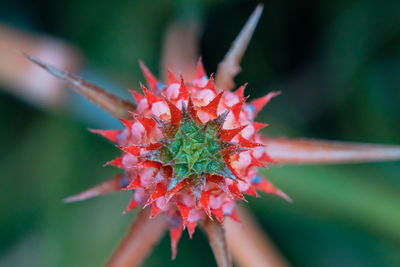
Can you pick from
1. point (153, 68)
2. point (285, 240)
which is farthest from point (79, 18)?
point (285, 240)

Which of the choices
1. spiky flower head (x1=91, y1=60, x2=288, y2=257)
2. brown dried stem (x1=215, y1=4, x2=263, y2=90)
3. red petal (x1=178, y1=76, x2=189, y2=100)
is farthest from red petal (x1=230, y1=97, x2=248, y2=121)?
brown dried stem (x1=215, y1=4, x2=263, y2=90)

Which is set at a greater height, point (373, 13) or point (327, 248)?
point (373, 13)

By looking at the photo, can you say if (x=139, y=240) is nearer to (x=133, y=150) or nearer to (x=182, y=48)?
(x=133, y=150)

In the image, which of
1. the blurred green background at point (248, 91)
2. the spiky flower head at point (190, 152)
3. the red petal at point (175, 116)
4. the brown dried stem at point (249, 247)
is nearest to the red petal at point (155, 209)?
the spiky flower head at point (190, 152)

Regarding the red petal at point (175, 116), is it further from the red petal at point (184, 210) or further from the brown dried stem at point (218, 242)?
the brown dried stem at point (218, 242)

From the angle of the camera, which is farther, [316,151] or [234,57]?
[316,151]

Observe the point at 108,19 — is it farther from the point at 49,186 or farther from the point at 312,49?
the point at 312,49

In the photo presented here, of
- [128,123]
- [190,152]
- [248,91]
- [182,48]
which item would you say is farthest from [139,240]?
[248,91]
